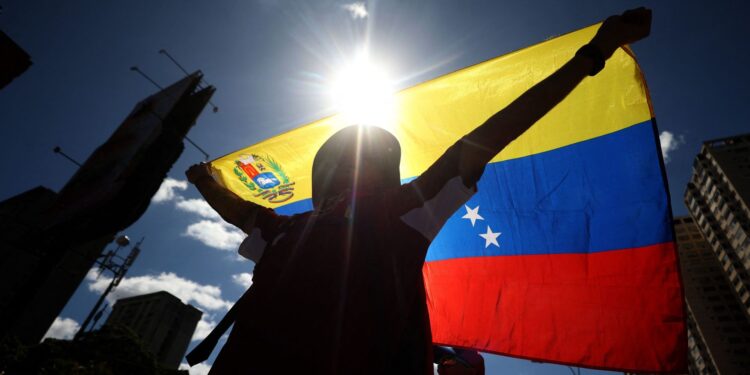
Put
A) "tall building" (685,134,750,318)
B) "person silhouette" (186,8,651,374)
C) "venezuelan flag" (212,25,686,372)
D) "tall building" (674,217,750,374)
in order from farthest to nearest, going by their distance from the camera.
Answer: "tall building" (674,217,750,374), "tall building" (685,134,750,318), "venezuelan flag" (212,25,686,372), "person silhouette" (186,8,651,374)

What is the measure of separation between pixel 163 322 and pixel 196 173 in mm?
70873

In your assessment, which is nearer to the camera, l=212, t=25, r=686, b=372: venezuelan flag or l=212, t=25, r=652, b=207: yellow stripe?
l=212, t=25, r=686, b=372: venezuelan flag

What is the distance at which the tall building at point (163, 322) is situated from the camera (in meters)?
56.2

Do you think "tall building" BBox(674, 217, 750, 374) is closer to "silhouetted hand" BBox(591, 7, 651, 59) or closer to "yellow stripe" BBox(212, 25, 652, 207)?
"yellow stripe" BBox(212, 25, 652, 207)

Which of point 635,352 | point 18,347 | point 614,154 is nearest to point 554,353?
point 635,352

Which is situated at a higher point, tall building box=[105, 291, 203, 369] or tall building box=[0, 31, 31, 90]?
tall building box=[105, 291, 203, 369]

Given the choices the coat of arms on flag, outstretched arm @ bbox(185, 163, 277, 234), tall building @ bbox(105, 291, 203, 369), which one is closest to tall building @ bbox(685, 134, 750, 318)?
the coat of arms on flag

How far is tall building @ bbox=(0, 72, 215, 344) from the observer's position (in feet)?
53.8

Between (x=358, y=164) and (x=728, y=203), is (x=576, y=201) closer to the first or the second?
(x=358, y=164)

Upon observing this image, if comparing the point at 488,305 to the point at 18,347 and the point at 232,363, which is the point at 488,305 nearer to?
the point at 232,363

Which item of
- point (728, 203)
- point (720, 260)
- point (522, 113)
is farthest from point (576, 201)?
point (720, 260)

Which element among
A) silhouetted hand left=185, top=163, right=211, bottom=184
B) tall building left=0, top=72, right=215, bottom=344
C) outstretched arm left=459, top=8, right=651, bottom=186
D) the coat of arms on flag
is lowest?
outstretched arm left=459, top=8, right=651, bottom=186

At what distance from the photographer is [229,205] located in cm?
157

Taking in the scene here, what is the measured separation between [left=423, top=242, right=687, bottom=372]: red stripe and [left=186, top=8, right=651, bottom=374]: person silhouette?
64.6 inches
